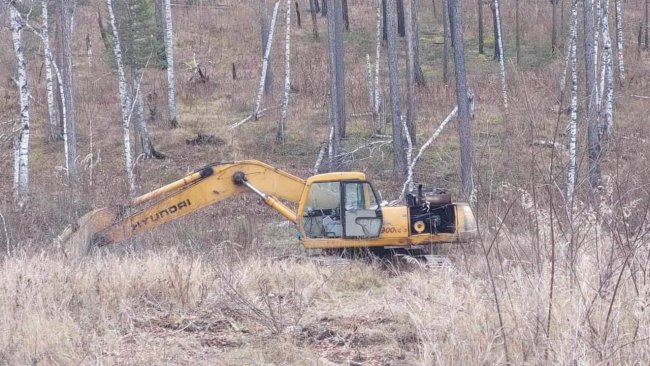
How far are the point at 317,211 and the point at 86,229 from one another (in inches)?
136

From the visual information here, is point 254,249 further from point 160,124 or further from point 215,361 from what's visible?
point 160,124

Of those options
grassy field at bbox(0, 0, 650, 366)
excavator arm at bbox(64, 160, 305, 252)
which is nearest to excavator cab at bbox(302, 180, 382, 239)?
excavator arm at bbox(64, 160, 305, 252)

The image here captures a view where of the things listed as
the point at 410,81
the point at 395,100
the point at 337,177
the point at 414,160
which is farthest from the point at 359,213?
the point at 410,81

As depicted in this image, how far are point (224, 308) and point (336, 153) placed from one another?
17370 mm

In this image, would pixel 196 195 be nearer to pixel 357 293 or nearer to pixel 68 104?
pixel 357 293

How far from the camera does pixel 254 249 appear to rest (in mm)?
12805

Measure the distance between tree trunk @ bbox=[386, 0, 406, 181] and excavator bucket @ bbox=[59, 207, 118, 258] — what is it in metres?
11.7

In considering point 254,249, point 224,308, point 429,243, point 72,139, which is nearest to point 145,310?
point 224,308

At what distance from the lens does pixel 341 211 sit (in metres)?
12.9

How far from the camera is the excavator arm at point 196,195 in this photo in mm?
12961

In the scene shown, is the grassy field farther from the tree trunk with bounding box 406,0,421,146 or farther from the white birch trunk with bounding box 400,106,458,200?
the tree trunk with bounding box 406,0,421,146

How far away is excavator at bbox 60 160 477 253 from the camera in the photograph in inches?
500

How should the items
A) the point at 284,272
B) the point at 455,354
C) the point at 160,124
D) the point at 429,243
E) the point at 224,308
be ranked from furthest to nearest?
1. the point at 160,124
2. the point at 429,243
3. the point at 284,272
4. the point at 224,308
5. the point at 455,354

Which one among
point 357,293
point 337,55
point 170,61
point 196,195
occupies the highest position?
point 170,61
